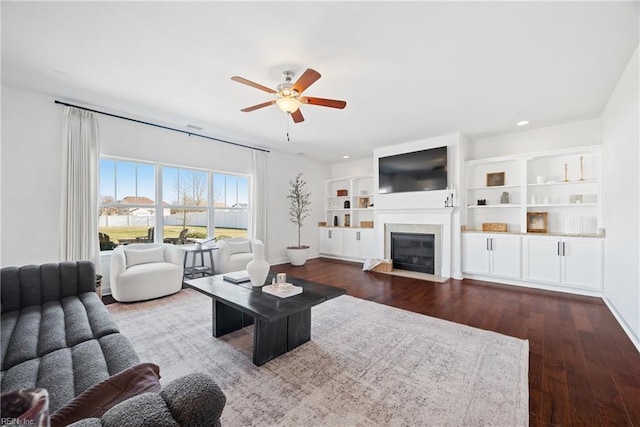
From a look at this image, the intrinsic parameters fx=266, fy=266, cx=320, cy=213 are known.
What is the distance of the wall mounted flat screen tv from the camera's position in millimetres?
4992

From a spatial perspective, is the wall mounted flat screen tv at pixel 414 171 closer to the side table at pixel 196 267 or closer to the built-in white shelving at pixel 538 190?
the built-in white shelving at pixel 538 190

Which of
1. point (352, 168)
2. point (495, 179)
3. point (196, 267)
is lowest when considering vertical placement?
point (196, 267)

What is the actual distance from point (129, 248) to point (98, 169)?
1.20 meters

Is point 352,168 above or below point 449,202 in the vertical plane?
above

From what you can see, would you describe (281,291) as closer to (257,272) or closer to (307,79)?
(257,272)

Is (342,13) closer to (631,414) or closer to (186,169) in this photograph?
(631,414)

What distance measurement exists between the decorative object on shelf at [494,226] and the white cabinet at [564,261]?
0.42m

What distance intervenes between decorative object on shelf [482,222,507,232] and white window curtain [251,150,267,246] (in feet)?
14.4

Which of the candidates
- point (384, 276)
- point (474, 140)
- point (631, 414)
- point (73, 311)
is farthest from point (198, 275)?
point (474, 140)

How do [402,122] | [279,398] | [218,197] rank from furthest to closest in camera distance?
[218,197]
[402,122]
[279,398]

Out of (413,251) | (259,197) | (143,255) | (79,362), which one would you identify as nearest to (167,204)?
(143,255)

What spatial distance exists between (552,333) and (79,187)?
5.88 meters

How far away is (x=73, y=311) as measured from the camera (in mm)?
1985

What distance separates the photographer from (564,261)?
3998 millimetres
